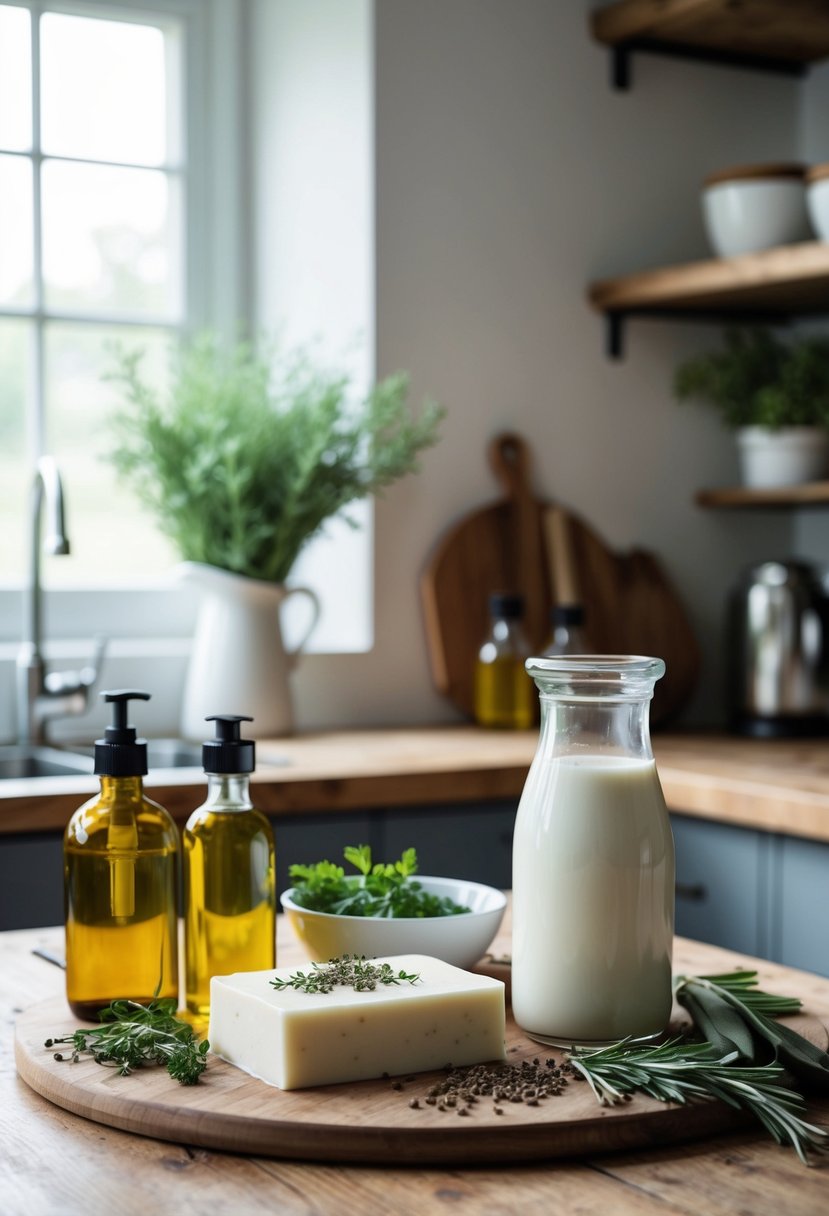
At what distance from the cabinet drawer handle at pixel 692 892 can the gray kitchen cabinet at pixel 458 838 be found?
25cm

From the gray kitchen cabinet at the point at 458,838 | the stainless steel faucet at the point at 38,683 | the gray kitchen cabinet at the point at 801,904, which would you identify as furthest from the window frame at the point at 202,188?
the gray kitchen cabinet at the point at 801,904

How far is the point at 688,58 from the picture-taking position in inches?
119

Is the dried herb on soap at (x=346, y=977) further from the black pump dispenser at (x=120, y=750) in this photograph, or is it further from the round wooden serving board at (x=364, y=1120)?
the black pump dispenser at (x=120, y=750)

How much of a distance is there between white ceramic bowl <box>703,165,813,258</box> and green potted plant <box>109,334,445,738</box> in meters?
0.67

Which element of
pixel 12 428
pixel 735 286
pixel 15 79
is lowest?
pixel 12 428

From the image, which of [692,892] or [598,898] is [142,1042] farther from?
[692,892]

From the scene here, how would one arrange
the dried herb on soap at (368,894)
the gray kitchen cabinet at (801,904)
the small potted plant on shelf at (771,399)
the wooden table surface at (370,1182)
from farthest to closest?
the small potted plant on shelf at (771,399)
the gray kitchen cabinet at (801,904)
the dried herb on soap at (368,894)
the wooden table surface at (370,1182)

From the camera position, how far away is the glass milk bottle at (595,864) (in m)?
0.94

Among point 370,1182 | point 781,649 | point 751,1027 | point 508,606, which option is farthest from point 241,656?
point 370,1182

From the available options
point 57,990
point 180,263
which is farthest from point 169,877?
point 180,263

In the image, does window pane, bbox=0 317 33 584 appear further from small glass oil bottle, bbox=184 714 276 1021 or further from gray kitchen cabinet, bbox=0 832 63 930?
small glass oil bottle, bbox=184 714 276 1021

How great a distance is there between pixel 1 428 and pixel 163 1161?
2058 mm

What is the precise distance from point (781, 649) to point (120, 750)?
1.90m

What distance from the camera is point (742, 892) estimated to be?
7.04ft
